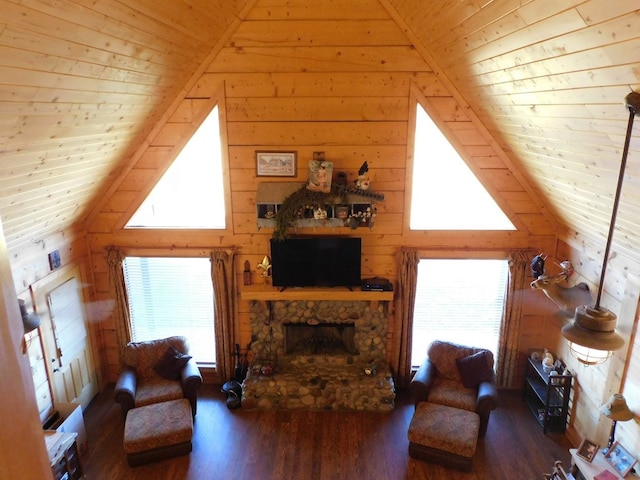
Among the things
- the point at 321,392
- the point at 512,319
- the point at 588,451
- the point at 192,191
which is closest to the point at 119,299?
the point at 192,191

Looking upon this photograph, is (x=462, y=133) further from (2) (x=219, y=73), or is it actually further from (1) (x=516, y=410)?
(1) (x=516, y=410)

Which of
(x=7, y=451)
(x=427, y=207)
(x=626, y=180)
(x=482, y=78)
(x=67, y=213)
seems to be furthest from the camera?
(x=427, y=207)

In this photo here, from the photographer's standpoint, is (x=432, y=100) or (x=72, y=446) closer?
(x=72, y=446)

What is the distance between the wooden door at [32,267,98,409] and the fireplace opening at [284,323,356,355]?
2.50 metres

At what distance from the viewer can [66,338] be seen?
5109mm

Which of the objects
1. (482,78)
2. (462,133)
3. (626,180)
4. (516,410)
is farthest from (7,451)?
(516,410)

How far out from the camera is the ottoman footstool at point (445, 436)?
4449mm

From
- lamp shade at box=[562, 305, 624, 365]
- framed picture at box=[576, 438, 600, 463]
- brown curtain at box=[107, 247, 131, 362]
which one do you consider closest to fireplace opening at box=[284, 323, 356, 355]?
brown curtain at box=[107, 247, 131, 362]

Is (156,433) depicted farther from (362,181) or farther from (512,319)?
(512,319)

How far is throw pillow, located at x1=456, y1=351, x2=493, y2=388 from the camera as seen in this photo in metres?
5.09

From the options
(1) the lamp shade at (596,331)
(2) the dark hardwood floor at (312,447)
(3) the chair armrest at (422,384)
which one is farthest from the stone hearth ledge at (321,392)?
(1) the lamp shade at (596,331)

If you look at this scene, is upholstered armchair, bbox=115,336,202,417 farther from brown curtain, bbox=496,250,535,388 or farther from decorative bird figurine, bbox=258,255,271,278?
brown curtain, bbox=496,250,535,388

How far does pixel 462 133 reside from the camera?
5.02 meters

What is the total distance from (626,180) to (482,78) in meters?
1.44
